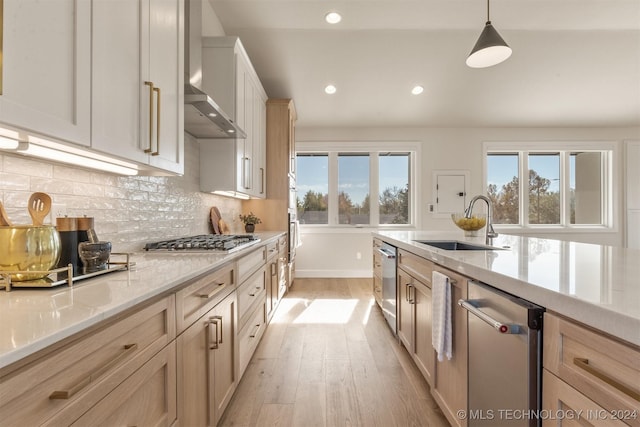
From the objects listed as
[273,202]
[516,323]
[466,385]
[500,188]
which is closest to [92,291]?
[516,323]

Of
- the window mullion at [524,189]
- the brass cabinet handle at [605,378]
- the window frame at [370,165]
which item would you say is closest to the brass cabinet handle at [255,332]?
the brass cabinet handle at [605,378]

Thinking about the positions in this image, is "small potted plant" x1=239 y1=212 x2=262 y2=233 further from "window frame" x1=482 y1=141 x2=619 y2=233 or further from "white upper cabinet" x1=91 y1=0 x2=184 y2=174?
"window frame" x1=482 y1=141 x2=619 y2=233

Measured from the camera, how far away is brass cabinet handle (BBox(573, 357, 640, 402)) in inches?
Result: 22.8

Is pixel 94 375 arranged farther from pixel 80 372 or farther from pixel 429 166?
pixel 429 166

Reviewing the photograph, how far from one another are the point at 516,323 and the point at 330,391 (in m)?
1.33

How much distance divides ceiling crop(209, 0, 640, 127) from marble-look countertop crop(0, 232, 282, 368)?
2.97 metres

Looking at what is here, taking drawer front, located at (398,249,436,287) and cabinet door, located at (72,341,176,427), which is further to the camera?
drawer front, located at (398,249,436,287)

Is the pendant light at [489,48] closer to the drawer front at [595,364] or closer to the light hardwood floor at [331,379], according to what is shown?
the drawer front at [595,364]

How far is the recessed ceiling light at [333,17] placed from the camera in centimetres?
312

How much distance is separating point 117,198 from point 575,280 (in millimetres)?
1953

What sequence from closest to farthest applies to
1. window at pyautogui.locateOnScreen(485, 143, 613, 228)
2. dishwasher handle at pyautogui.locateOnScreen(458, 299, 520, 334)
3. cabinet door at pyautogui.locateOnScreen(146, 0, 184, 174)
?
dishwasher handle at pyautogui.locateOnScreen(458, 299, 520, 334)
cabinet door at pyautogui.locateOnScreen(146, 0, 184, 174)
window at pyautogui.locateOnScreen(485, 143, 613, 228)

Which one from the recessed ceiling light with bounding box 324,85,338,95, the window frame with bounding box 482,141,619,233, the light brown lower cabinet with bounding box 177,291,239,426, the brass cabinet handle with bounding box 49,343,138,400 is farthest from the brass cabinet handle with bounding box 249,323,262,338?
the window frame with bounding box 482,141,619,233

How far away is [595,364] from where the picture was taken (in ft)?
2.18

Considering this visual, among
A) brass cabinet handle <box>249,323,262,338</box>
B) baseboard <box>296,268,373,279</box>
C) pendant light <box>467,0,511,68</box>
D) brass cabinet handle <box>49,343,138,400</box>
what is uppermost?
pendant light <box>467,0,511,68</box>
